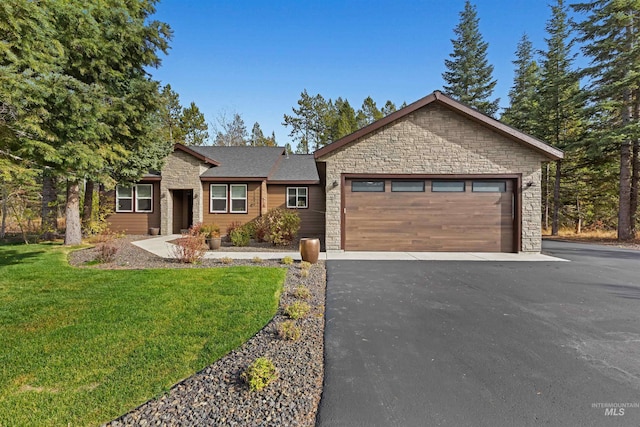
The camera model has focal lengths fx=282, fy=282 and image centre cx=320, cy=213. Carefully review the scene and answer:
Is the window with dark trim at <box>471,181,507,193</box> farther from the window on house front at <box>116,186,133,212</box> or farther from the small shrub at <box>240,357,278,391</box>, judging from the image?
the window on house front at <box>116,186,133,212</box>

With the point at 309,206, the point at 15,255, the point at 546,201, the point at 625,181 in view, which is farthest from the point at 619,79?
the point at 15,255

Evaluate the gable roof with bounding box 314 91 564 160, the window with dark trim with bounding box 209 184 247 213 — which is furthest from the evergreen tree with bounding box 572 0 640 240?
the window with dark trim with bounding box 209 184 247 213

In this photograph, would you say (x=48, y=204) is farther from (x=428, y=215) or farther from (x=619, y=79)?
(x=619, y=79)

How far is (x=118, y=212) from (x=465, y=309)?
1664 cm

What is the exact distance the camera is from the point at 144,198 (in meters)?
14.9

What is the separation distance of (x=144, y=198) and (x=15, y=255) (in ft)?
21.6

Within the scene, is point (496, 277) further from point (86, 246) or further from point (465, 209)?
point (86, 246)

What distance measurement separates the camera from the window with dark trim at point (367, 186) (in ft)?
32.8

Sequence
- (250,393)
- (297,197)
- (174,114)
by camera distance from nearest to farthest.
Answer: (250,393) < (297,197) < (174,114)

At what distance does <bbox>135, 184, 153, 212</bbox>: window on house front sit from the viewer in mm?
14906

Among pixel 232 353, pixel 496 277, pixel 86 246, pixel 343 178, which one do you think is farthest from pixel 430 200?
pixel 86 246

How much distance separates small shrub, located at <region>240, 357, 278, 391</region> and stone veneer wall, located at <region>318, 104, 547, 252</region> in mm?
7372

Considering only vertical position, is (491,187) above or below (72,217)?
above

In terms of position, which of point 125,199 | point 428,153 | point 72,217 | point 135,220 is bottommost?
point 135,220
